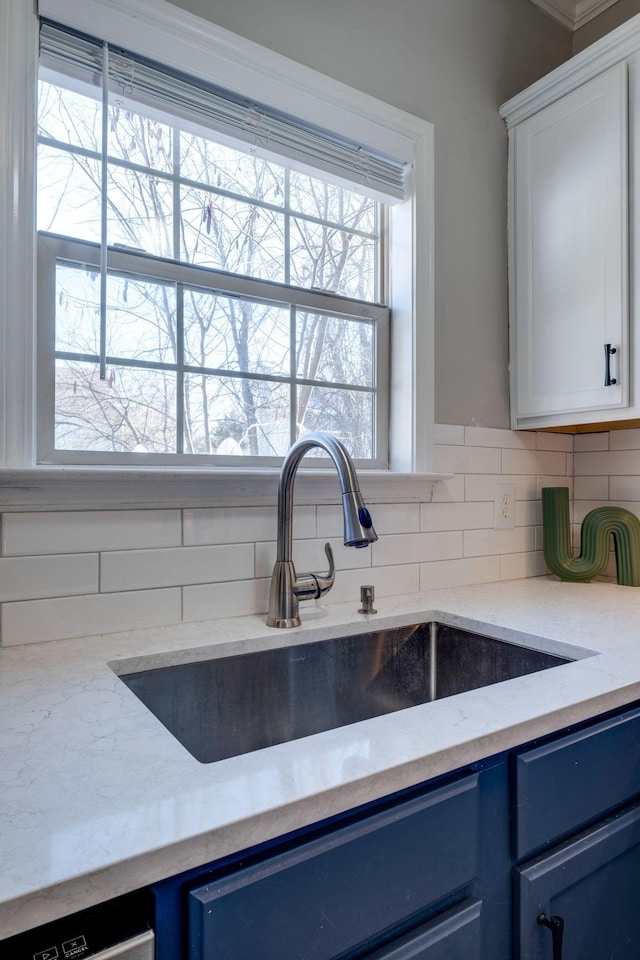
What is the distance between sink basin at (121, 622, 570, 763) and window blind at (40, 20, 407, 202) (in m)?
1.13

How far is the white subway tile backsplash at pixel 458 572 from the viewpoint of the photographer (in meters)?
1.57

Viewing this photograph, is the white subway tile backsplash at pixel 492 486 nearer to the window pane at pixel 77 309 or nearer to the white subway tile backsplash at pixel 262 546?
the white subway tile backsplash at pixel 262 546

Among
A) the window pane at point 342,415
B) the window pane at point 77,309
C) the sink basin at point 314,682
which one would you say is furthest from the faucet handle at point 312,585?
the window pane at point 77,309

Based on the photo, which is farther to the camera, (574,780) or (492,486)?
(492,486)

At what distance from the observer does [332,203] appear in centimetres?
156

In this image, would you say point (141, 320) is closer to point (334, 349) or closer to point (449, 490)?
point (334, 349)

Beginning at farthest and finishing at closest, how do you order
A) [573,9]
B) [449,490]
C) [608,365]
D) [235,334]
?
[573,9], [449,490], [608,365], [235,334]

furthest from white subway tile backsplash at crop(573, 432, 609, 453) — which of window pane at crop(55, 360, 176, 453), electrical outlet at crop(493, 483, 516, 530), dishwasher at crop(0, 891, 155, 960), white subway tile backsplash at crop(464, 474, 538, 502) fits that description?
dishwasher at crop(0, 891, 155, 960)

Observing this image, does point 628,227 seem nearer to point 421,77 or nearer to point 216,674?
point 421,77

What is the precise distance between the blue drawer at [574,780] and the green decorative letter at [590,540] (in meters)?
0.88

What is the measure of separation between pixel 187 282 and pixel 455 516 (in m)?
0.95

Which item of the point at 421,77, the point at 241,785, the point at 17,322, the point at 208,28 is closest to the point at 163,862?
the point at 241,785

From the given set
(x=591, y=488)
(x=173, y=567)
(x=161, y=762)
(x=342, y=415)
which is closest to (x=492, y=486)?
(x=591, y=488)

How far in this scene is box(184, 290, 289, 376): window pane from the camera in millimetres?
1313
